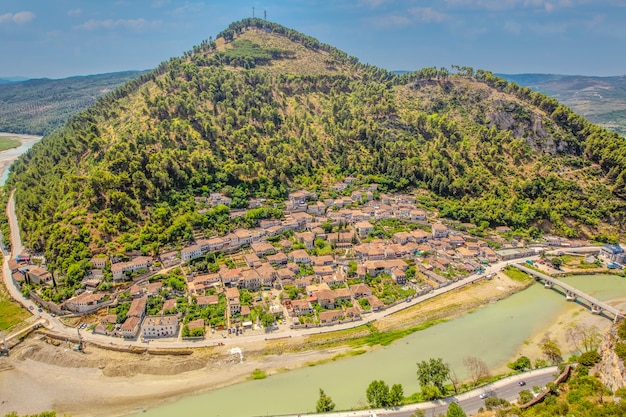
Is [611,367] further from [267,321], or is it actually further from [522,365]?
[267,321]

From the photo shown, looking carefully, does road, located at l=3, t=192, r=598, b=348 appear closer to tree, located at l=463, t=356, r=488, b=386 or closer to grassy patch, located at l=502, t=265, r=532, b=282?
grassy patch, located at l=502, t=265, r=532, b=282

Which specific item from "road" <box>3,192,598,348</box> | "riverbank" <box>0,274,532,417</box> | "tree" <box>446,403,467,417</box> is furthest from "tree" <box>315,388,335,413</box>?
"road" <box>3,192,598,348</box>

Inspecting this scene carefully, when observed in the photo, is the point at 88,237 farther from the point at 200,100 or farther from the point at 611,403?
the point at 611,403

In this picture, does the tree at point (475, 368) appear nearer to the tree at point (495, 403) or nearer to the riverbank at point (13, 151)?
the tree at point (495, 403)

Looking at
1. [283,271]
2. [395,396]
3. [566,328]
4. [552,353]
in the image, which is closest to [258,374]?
→ [395,396]

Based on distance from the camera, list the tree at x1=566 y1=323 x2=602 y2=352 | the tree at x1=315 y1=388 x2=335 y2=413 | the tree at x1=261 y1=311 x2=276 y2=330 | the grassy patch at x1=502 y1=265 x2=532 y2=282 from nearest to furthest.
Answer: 1. the tree at x1=315 y1=388 x2=335 y2=413
2. the tree at x1=566 y1=323 x2=602 y2=352
3. the tree at x1=261 y1=311 x2=276 y2=330
4. the grassy patch at x1=502 y1=265 x2=532 y2=282

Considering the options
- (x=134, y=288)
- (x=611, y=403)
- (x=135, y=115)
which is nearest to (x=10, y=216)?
(x=135, y=115)
